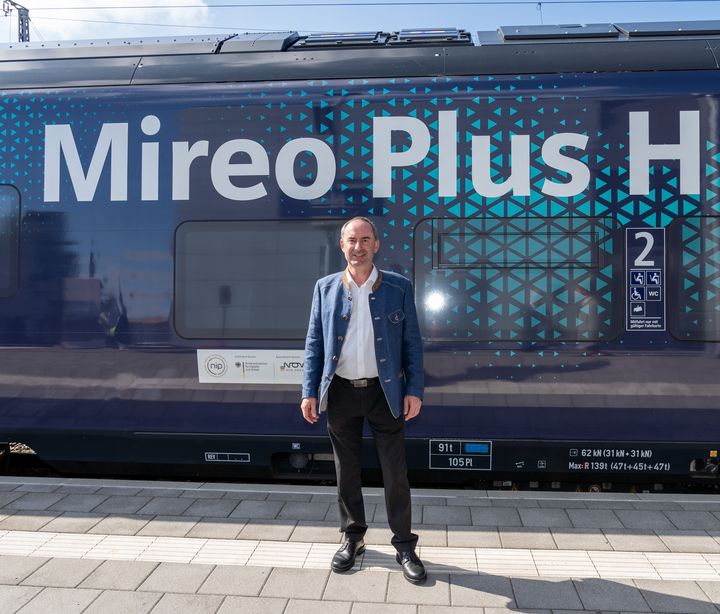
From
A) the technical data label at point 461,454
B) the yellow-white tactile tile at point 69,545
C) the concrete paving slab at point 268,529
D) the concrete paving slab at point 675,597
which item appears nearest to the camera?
the concrete paving slab at point 675,597

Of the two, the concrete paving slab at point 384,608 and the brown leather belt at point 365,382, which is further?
the brown leather belt at point 365,382

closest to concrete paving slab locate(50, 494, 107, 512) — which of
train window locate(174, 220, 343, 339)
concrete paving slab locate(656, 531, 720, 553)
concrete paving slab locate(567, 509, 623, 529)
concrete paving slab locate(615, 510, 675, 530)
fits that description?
train window locate(174, 220, 343, 339)

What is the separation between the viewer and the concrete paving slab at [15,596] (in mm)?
2805

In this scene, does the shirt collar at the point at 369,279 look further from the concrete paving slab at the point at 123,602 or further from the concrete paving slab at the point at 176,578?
the concrete paving slab at the point at 123,602

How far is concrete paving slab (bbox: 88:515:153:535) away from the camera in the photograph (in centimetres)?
363

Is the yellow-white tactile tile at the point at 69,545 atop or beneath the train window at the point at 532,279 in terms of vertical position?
beneath

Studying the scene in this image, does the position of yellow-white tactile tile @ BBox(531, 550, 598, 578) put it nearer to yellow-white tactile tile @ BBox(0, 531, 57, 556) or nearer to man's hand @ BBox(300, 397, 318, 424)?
man's hand @ BBox(300, 397, 318, 424)

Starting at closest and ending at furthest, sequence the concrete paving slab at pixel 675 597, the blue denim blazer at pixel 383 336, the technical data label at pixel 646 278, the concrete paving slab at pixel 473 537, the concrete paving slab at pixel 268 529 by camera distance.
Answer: the concrete paving slab at pixel 675 597, the blue denim blazer at pixel 383 336, the concrete paving slab at pixel 473 537, the concrete paving slab at pixel 268 529, the technical data label at pixel 646 278

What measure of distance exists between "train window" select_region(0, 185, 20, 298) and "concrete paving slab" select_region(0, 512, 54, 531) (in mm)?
1601

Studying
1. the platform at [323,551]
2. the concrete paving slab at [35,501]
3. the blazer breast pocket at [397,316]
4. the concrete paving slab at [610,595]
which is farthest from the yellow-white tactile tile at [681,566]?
the concrete paving slab at [35,501]

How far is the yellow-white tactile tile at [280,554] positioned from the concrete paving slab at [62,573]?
83cm

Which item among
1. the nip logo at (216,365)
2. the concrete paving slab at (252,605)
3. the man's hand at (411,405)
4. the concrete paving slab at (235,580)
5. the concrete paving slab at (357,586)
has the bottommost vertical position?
the concrete paving slab at (252,605)

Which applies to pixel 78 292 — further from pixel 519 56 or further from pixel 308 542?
pixel 519 56

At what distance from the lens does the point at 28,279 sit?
4477mm
